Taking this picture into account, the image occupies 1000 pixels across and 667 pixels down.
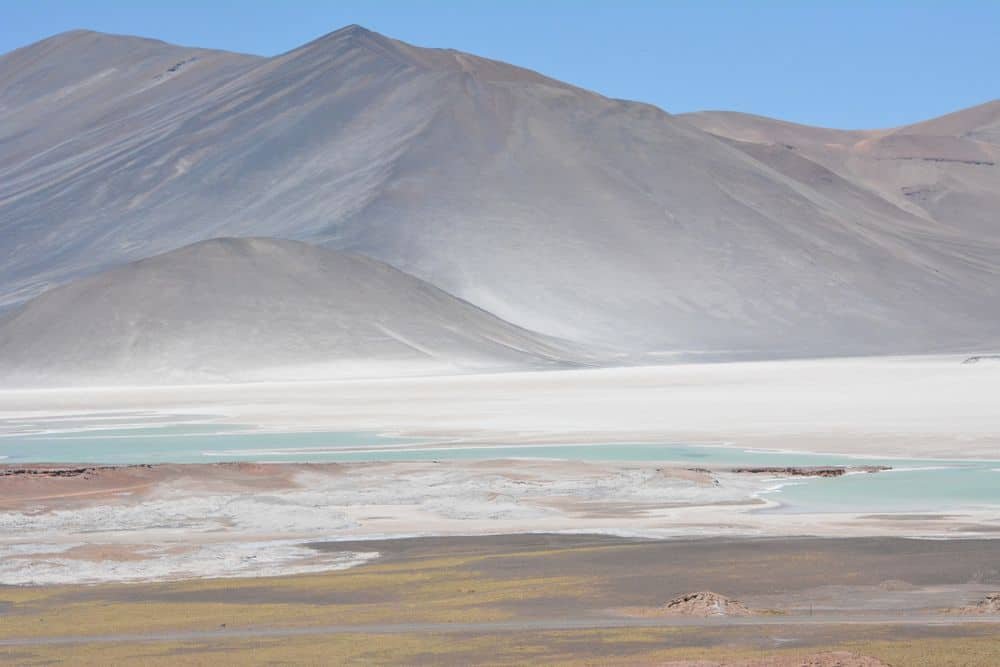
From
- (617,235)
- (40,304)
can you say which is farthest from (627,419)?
(617,235)

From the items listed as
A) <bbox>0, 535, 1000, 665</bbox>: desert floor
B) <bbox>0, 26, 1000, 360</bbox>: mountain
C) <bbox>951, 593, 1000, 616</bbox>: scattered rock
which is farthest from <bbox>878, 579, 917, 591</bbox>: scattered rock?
<bbox>0, 26, 1000, 360</bbox>: mountain

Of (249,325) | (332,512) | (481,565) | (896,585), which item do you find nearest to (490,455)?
(332,512)

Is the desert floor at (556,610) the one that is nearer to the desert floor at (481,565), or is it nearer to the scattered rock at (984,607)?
the desert floor at (481,565)

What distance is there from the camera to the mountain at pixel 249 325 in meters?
98.6

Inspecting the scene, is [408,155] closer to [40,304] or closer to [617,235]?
[617,235]

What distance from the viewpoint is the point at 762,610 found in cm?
1307

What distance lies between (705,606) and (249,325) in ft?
307

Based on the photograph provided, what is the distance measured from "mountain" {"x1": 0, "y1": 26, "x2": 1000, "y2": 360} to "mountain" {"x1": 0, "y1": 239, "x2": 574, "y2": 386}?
876 inches

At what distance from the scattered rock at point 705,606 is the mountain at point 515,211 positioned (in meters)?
112

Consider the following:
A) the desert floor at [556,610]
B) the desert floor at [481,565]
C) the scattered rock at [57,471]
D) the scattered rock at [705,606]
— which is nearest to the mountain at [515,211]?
the scattered rock at [57,471]

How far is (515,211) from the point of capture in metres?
156

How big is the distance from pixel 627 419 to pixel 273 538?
26.3m

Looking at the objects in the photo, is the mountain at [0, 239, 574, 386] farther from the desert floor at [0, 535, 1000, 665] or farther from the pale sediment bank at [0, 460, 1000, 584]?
the desert floor at [0, 535, 1000, 665]

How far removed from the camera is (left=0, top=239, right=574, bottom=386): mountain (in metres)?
98.6
